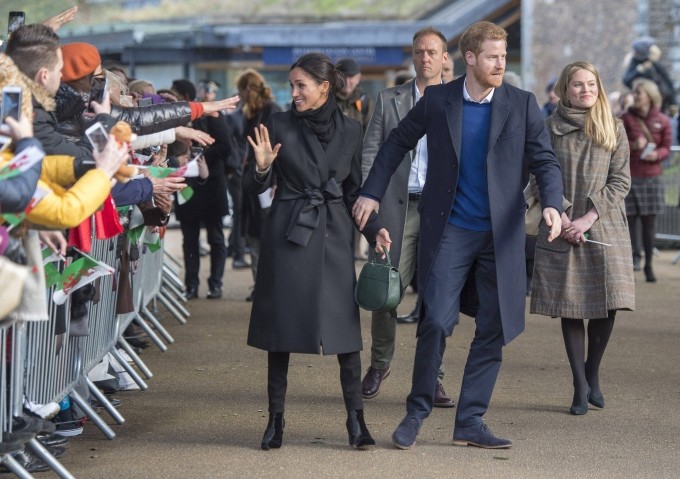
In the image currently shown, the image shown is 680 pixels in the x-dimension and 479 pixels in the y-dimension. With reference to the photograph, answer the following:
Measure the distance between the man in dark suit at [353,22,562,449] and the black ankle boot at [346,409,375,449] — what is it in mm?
140

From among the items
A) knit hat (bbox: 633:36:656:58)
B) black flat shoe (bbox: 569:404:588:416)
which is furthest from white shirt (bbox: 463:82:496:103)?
knit hat (bbox: 633:36:656:58)

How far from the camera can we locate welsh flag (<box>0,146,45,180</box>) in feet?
17.1

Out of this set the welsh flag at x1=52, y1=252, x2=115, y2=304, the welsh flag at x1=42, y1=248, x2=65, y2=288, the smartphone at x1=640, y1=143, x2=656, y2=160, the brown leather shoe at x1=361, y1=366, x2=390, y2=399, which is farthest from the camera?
the smartphone at x1=640, y1=143, x2=656, y2=160

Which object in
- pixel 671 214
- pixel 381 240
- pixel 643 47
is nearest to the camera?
pixel 381 240

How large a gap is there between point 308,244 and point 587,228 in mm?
1838

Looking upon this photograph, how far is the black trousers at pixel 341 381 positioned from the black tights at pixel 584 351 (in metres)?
1.54

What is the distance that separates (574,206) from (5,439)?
3.70 m

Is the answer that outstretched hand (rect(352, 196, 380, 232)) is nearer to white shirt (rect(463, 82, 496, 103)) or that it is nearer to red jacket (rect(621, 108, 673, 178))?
white shirt (rect(463, 82, 496, 103))

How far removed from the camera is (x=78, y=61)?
7.23 meters

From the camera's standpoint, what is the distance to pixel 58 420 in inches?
295

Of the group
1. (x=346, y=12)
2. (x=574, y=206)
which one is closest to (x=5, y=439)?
(x=574, y=206)

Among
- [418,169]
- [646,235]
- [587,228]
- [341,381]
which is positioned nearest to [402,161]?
[418,169]

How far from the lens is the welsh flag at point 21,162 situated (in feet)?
17.1

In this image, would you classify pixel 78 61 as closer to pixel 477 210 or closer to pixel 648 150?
pixel 477 210
